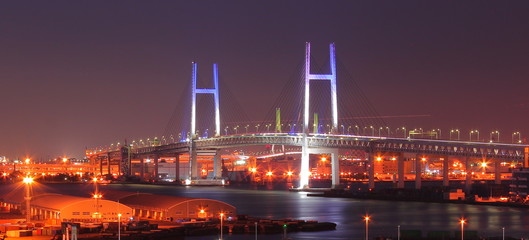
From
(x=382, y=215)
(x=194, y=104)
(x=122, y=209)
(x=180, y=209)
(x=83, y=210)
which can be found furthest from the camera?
(x=194, y=104)

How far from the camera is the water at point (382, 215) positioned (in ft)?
81.8

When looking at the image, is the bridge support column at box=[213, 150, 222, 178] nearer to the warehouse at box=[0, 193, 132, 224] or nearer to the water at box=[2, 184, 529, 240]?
the water at box=[2, 184, 529, 240]

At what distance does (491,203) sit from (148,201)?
14736 mm

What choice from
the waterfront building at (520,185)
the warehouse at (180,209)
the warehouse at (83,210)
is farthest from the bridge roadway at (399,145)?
the warehouse at (83,210)

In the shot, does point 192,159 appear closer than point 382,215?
No

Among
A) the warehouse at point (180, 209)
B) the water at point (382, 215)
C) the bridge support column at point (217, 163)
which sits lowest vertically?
the water at point (382, 215)

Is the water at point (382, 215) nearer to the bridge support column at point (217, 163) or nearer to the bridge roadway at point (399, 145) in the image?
the bridge roadway at point (399, 145)

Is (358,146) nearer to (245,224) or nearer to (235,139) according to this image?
(235,139)

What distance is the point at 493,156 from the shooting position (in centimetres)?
4412

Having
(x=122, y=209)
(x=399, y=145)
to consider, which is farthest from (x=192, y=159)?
(x=122, y=209)

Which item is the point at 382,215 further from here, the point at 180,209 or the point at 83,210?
the point at 83,210

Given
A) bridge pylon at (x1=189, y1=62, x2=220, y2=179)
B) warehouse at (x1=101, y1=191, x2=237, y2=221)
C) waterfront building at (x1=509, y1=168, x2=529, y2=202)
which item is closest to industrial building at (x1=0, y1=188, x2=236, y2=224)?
warehouse at (x1=101, y1=191, x2=237, y2=221)

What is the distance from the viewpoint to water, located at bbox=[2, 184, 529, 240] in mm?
24938

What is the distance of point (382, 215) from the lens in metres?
31.2
